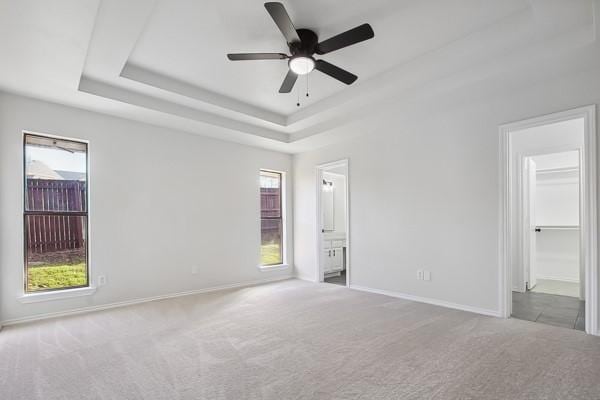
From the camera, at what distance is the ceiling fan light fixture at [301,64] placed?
2908mm

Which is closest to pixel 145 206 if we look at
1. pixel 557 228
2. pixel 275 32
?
pixel 275 32

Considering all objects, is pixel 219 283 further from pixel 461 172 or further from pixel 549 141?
pixel 549 141

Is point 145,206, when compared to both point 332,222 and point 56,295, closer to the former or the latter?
point 56,295

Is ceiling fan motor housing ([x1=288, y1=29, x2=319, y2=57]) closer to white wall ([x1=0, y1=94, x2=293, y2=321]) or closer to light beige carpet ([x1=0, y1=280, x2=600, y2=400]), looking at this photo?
light beige carpet ([x1=0, y1=280, x2=600, y2=400])

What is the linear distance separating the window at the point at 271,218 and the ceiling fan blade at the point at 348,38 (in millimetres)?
3726

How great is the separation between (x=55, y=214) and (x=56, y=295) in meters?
0.99

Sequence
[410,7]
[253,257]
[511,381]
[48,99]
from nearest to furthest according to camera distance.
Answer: [511,381], [410,7], [48,99], [253,257]

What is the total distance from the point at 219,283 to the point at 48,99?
11.4 ft

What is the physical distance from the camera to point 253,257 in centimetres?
586

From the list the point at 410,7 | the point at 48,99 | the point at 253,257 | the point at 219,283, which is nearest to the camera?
the point at 410,7

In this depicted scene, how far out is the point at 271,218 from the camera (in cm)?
635

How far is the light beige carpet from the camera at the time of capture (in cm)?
215

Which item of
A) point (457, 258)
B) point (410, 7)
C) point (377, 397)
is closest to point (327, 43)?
point (410, 7)

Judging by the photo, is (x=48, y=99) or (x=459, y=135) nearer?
(x=48, y=99)
